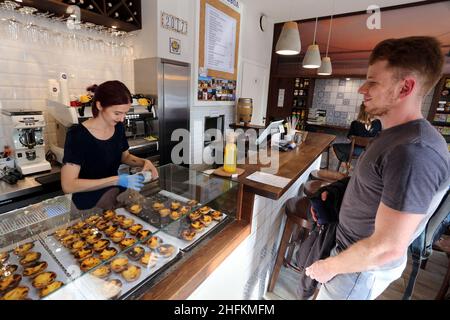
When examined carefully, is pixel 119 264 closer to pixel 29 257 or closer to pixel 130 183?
pixel 29 257

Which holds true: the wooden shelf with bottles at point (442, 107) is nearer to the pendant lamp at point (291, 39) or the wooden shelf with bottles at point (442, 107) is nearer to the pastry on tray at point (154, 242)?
the pendant lamp at point (291, 39)

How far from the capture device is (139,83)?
10.4 feet

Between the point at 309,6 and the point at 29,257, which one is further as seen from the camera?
the point at 309,6

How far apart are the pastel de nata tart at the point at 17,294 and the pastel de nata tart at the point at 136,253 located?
33 cm

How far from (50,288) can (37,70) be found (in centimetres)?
243

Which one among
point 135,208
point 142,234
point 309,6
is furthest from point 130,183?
point 309,6

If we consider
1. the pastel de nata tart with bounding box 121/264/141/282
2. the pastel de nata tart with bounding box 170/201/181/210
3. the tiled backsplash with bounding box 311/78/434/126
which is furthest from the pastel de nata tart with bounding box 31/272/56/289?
the tiled backsplash with bounding box 311/78/434/126

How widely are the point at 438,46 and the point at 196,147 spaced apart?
3391 mm

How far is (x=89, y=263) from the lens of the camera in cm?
93

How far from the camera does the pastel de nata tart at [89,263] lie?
0.91 meters

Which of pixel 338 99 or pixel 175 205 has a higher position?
pixel 338 99

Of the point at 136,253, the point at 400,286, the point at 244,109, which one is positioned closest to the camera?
the point at 136,253

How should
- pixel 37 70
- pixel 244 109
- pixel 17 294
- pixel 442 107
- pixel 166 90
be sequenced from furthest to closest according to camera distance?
1. pixel 442 107
2. pixel 244 109
3. pixel 166 90
4. pixel 37 70
5. pixel 17 294

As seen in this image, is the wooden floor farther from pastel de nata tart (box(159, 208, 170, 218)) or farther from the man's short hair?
the man's short hair
